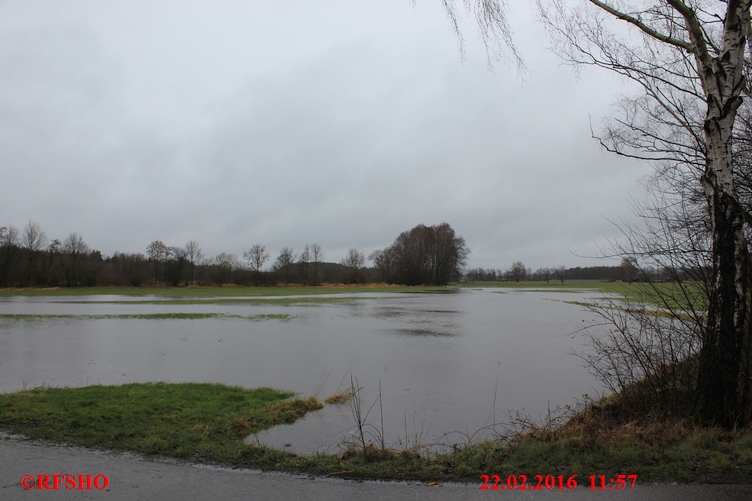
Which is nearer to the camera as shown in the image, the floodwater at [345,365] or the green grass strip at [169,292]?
the floodwater at [345,365]

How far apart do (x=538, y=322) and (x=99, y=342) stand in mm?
20845

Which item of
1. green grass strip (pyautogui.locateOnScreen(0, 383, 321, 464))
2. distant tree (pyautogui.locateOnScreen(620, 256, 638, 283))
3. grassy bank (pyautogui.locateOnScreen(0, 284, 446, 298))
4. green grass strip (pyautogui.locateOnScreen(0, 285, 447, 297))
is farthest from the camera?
green grass strip (pyautogui.locateOnScreen(0, 285, 447, 297))

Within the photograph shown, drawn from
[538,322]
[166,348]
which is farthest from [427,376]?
[538,322]

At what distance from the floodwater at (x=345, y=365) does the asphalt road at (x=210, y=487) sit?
5.32 ft

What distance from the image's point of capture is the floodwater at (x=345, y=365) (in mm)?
7656

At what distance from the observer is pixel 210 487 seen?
4.22 meters

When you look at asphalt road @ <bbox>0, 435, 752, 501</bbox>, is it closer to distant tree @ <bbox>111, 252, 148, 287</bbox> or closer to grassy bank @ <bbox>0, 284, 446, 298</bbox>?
grassy bank @ <bbox>0, 284, 446, 298</bbox>

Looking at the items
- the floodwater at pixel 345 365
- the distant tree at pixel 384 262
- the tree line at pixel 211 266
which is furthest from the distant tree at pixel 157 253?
the floodwater at pixel 345 365

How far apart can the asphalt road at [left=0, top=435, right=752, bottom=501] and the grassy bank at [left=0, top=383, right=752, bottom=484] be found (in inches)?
8.8

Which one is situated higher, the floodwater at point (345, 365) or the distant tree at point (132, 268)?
the distant tree at point (132, 268)

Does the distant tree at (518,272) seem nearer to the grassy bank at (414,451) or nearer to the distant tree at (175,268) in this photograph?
the distant tree at (175,268)
